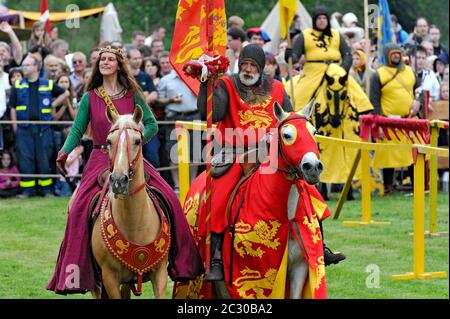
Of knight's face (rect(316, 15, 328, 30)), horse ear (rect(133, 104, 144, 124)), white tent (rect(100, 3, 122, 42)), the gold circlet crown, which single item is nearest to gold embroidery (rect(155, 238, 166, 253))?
horse ear (rect(133, 104, 144, 124))

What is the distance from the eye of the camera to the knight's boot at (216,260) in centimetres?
1077

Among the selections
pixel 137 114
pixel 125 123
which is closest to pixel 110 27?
pixel 137 114

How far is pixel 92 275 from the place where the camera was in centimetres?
1062

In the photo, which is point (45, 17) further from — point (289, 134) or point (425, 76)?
point (289, 134)

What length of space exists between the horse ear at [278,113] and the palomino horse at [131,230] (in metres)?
0.96

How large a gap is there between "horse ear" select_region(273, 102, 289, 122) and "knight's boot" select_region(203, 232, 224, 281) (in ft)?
3.63

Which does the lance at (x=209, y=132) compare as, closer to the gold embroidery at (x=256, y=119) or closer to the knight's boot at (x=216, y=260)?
the knight's boot at (x=216, y=260)

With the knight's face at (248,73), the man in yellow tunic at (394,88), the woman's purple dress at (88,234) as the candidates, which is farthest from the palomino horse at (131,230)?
the man in yellow tunic at (394,88)

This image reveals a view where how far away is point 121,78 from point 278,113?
1.55 metres

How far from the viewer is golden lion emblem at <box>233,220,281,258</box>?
10.4m

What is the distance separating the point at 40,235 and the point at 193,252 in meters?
5.98

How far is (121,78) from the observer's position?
11219 mm
